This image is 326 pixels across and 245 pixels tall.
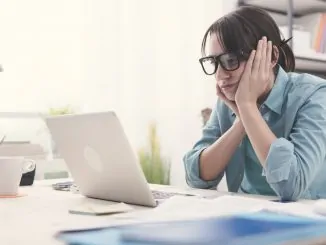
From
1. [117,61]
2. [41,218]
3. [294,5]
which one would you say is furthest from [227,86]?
[294,5]

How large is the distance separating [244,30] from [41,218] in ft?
2.72

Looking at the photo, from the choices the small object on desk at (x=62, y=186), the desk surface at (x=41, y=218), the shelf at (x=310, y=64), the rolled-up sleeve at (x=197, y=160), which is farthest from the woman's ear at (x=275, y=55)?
the shelf at (x=310, y=64)

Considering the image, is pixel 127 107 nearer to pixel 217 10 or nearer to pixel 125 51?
pixel 125 51

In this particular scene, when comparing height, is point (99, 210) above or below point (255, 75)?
below

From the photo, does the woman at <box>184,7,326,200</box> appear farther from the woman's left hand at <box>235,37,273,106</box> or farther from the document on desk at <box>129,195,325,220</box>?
the document on desk at <box>129,195,325,220</box>

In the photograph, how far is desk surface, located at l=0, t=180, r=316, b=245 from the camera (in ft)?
2.58

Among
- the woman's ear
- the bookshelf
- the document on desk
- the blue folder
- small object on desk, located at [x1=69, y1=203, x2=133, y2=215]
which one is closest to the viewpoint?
the blue folder

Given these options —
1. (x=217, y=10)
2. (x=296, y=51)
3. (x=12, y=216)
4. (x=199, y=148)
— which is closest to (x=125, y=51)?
(x=217, y=10)

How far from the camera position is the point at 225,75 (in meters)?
1.51

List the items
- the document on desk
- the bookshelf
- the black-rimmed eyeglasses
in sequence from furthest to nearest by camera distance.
Answer: 1. the bookshelf
2. the black-rimmed eyeglasses
3. the document on desk

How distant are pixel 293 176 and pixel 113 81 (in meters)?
1.84

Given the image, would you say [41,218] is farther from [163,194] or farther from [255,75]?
[255,75]

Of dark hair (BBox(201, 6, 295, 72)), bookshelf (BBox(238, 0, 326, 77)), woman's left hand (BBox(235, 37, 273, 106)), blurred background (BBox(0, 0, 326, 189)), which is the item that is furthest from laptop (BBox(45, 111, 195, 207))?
bookshelf (BBox(238, 0, 326, 77))

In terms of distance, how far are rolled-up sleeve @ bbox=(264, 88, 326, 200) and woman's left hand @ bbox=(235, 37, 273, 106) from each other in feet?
0.45
